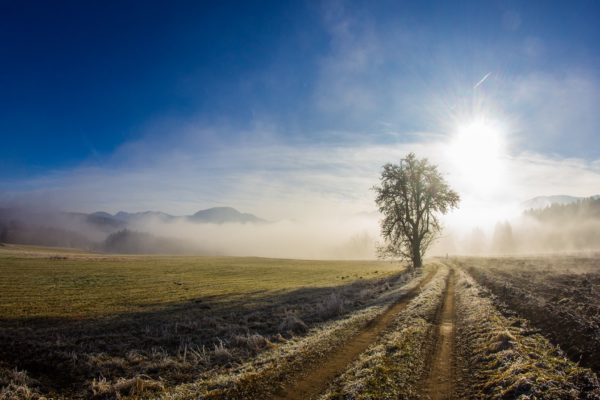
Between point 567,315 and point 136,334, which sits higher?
point 567,315

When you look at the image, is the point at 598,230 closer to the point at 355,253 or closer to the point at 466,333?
the point at 355,253

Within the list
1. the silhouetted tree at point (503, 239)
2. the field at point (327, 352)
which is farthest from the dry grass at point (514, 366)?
the silhouetted tree at point (503, 239)

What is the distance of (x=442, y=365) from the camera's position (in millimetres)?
9922

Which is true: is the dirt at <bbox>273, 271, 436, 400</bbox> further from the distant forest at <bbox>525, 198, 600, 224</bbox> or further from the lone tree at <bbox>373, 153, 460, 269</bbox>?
the distant forest at <bbox>525, 198, 600, 224</bbox>

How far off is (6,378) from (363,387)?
36.0 ft

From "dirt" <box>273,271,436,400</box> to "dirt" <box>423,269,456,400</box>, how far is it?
246cm

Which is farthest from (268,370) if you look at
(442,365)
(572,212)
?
(572,212)

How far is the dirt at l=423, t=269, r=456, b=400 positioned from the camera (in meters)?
8.21

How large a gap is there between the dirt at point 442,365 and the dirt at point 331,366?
8.08ft

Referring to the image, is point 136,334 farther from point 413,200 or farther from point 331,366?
point 413,200

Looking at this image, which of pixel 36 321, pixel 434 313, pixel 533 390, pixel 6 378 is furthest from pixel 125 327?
pixel 533 390

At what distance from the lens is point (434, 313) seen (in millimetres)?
16984

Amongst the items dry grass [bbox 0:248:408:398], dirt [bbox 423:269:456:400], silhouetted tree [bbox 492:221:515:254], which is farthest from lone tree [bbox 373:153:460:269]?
silhouetted tree [bbox 492:221:515:254]

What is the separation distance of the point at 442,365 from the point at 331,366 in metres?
3.56
